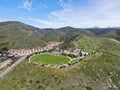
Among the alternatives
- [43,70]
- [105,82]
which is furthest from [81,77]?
[43,70]

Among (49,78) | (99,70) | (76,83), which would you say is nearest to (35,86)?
(49,78)

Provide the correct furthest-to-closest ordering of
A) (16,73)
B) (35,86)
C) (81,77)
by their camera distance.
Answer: (16,73) < (81,77) < (35,86)

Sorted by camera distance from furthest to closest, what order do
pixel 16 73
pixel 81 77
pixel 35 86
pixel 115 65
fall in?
pixel 115 65
pixel 16 73
pixel 81 77
pixel 35 86

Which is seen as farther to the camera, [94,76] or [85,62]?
[85,62]

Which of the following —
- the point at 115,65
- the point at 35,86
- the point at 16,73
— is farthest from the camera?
the point at 115,65

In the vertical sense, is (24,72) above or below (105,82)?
above

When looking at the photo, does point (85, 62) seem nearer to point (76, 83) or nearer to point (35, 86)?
point (76, 83)

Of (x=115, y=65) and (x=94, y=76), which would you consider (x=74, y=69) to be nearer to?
(x=94, y=76)
